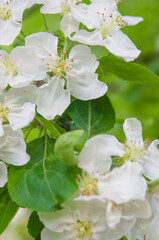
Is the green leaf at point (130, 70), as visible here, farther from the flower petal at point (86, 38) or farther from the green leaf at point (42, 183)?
the green leaf at point (42, 183)

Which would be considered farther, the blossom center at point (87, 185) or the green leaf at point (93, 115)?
the green leaf at point (93, 115)

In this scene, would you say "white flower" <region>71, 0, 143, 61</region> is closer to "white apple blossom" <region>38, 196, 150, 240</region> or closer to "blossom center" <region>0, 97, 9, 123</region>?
"blossom center" <region>0, 97, 9, 123</region>

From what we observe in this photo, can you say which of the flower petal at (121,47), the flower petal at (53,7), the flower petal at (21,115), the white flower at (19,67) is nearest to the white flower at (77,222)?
the flower petal at (21,115)

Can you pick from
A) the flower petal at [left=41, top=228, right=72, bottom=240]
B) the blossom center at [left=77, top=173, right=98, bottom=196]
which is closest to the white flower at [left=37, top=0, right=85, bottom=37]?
the blossom center at [left=77, top=173, right=98, bottom=196]

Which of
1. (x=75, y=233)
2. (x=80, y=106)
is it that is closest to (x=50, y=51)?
(x=80, y=106)

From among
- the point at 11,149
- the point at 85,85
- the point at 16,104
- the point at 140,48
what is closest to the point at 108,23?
the point at 85,85

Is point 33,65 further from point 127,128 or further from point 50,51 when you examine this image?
point 127,128
